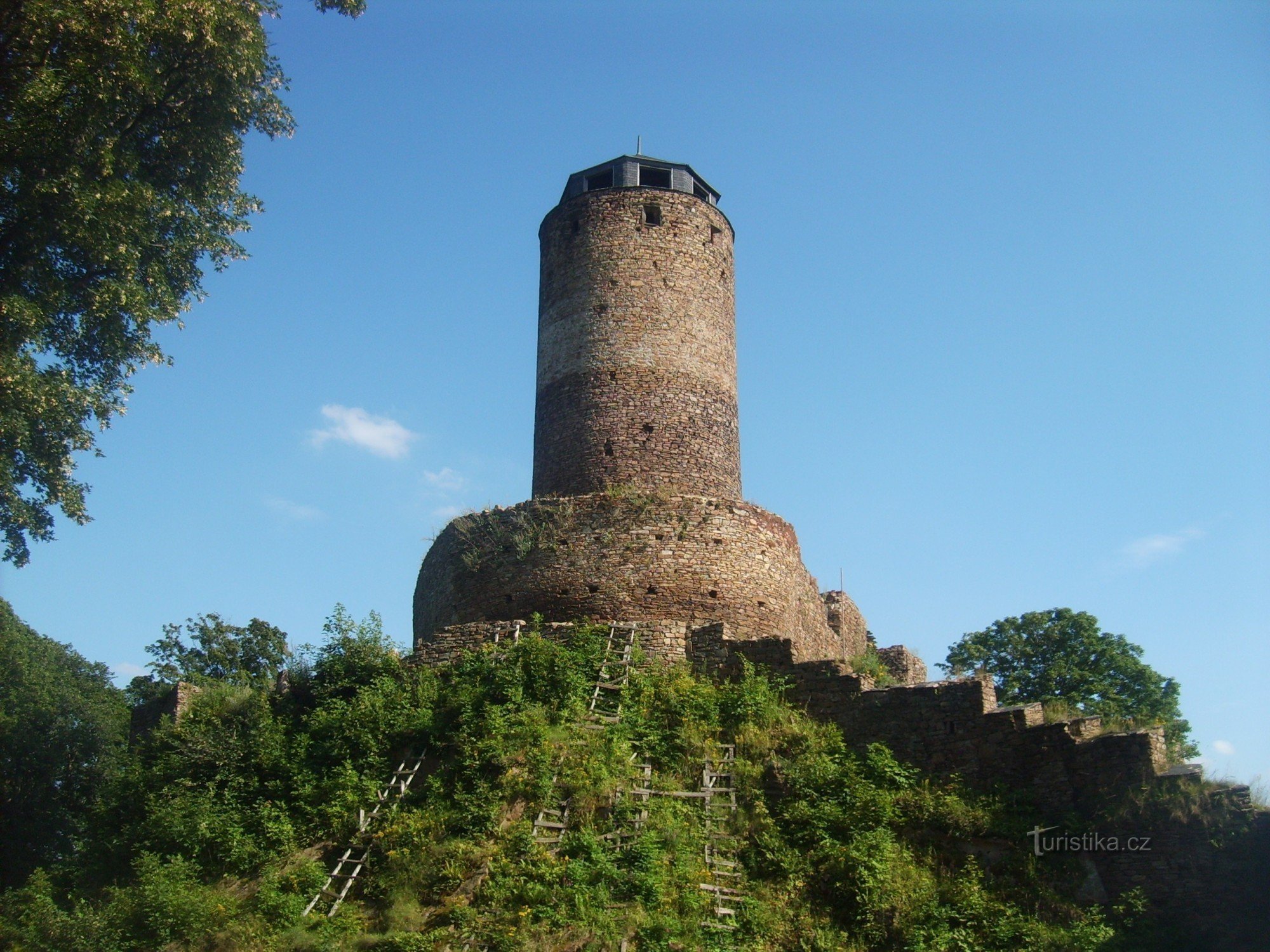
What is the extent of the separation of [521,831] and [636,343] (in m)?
10.1

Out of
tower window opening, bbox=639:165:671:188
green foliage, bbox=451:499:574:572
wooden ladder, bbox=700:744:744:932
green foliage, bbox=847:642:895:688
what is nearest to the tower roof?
tower window opening, bbox=639:165:671:188

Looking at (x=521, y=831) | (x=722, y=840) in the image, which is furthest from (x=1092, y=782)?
(x=521, y=831)

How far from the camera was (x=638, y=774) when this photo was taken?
14.9m

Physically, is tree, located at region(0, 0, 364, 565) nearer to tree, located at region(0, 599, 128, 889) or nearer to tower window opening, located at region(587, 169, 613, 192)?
tower window opening, located at region(587, 169, 613, 192)

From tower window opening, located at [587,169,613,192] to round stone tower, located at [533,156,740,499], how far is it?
2.4 inches

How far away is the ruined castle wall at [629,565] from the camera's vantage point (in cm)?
1884

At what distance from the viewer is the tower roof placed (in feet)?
76.6

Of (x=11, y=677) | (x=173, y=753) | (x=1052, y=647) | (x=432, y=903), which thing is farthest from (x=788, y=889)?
(x=11, y=677)

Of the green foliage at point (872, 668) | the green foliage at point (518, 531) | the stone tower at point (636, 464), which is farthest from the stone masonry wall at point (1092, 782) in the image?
the green foliage at point (518, 531)

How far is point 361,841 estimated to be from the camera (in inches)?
566

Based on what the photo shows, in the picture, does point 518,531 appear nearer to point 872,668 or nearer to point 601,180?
point 872,668

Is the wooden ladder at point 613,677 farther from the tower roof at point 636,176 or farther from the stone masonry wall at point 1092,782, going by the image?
the tower roof at point 636,176

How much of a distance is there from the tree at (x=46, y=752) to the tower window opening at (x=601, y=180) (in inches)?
551

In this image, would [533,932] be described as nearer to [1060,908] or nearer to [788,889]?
[788,889]
